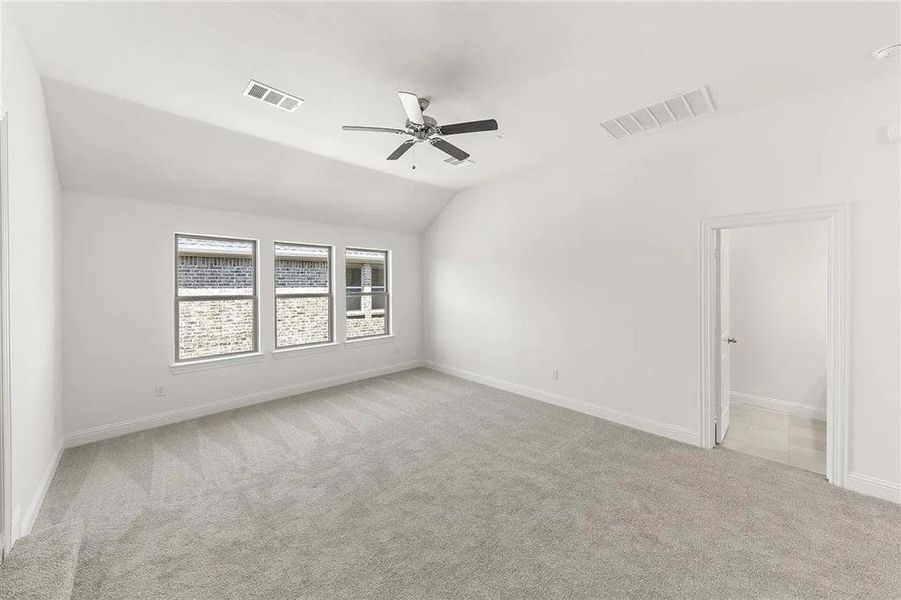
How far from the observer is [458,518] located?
7.69 feet

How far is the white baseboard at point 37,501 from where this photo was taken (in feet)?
6.71

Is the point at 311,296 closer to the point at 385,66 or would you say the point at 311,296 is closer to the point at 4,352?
the point at 4,352

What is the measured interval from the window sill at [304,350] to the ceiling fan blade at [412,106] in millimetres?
3765

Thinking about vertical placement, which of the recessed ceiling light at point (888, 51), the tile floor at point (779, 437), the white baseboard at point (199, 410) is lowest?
the tile floor at point (779, 437)

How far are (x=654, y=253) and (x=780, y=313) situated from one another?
2.15m

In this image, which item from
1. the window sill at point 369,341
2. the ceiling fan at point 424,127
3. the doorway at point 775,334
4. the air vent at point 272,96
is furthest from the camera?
the window sill at point 369,341

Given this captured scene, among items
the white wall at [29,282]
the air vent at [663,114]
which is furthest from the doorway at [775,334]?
the white wall at [29,282]

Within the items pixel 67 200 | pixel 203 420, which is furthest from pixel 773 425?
pixel 67 200

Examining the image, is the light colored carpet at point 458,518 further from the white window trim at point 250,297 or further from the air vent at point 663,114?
the air vent at point 663,114

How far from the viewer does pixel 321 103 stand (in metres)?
2.87

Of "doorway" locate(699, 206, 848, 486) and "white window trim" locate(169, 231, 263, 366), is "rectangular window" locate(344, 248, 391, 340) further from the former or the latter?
"doorway" locate(699, 206, 848, 486)

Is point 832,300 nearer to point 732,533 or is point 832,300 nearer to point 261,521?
point 732,533

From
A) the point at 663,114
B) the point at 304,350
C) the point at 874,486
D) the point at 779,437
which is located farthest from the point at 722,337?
the point at 304,350

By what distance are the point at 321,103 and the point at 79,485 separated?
3598mm
